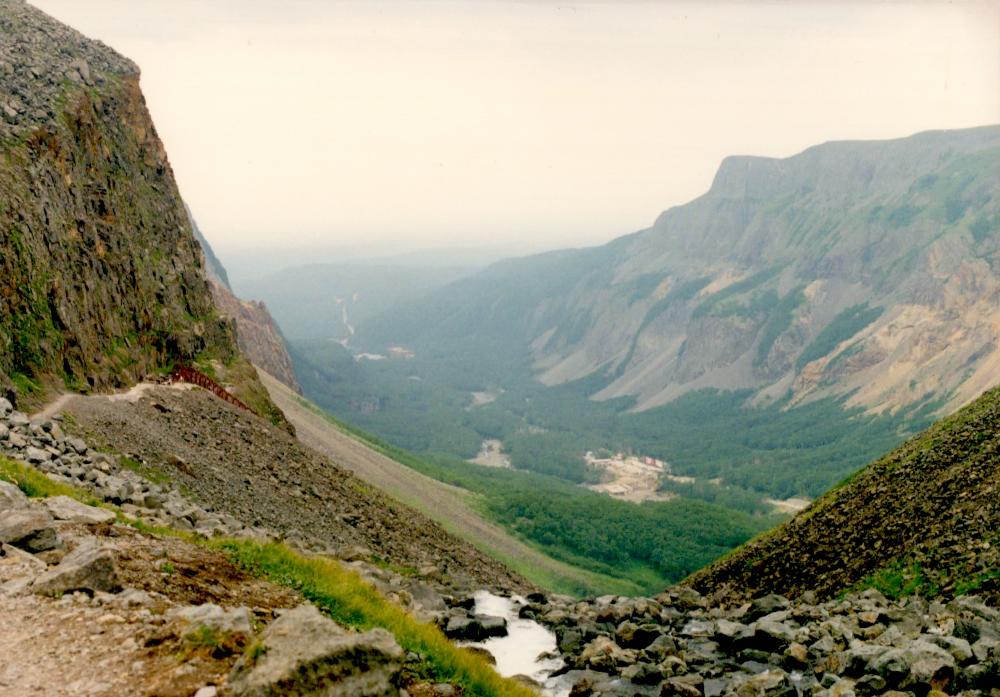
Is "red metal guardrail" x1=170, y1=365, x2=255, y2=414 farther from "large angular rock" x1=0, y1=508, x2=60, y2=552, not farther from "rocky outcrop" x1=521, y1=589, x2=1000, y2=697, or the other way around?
"large angular rock" x1=0, y1=508, x2=60, y2=552

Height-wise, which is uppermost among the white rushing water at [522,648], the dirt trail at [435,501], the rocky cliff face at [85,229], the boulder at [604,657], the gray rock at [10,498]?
the rocky cliff face at [85,229]

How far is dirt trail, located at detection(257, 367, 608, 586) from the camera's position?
100500mm

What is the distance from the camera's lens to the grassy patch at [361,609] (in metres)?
15.8

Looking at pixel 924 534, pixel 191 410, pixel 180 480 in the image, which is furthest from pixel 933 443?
pixel 191 410

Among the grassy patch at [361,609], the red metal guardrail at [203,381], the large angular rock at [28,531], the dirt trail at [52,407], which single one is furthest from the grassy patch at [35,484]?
the red metal guardrail at [203,381]

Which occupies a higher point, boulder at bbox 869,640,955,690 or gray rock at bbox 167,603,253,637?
gray rock at bbox 167,603,253,637

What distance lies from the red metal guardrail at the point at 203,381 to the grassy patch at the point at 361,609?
46.7 m

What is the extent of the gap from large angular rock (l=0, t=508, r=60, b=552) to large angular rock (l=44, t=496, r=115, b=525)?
1635 millimetres

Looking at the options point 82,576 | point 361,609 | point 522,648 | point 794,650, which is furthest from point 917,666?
point 82,576

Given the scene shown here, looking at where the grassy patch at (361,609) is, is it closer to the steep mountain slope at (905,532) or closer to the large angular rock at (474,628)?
the large angular rock at (474,628)

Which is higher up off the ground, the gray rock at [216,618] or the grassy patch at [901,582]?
the gray rock at [216,618]

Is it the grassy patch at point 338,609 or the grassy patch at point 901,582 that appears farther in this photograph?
the grassy patch at point 901,582

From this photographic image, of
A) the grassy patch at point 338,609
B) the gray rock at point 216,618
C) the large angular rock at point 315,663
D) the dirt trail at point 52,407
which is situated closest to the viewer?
the large angular rock at point 315,663

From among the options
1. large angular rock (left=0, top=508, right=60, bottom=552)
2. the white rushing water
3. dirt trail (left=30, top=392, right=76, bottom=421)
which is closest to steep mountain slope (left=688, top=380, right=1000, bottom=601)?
the white rushing water
